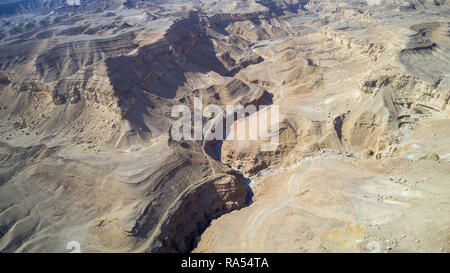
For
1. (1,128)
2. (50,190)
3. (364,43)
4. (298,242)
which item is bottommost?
(298,242)

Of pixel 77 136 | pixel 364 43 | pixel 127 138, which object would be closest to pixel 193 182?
pixel 127 138

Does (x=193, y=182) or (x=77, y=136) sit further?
(x=77, y=136)

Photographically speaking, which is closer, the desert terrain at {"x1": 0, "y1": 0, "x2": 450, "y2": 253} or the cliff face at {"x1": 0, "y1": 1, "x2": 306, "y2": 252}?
the desert terrain at {"x1": 0, "y1": 0, "x2": 450, "y2": 253}

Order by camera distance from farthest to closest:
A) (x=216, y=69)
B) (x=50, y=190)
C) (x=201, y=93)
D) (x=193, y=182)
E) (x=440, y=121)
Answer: (x=216, y=69), (x=201, y=93), (x=440, y=121), (x=193, y=182), (x=50, y=190)

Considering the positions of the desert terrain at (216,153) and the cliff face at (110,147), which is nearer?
the desert terrain at (216,153)

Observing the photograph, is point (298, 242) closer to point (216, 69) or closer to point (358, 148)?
point (358, 148)

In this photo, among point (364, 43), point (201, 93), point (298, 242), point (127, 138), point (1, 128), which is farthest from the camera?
point (364, 43)

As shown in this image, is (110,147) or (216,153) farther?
(216,153)

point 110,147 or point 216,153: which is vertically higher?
point 110,147
